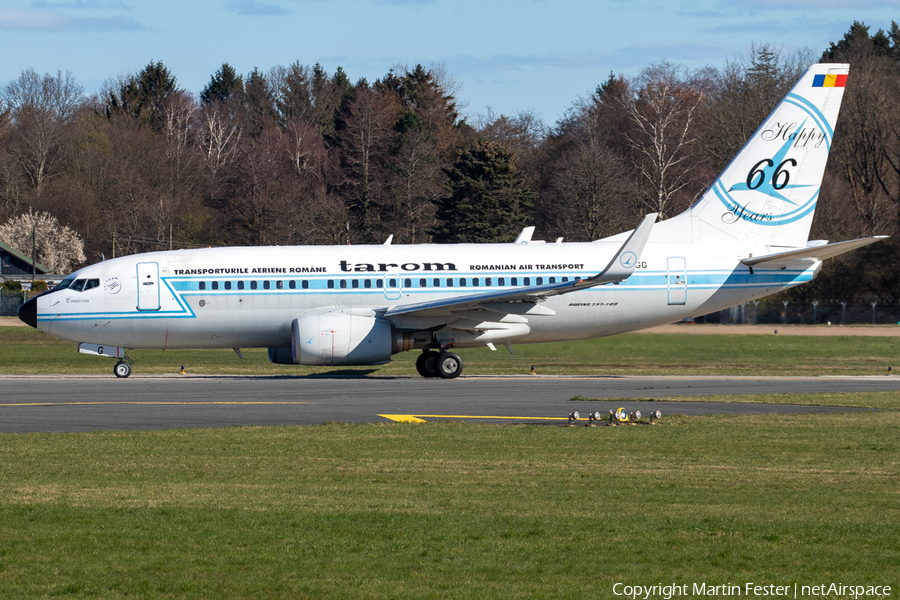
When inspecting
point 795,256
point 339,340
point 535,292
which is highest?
point 795,256

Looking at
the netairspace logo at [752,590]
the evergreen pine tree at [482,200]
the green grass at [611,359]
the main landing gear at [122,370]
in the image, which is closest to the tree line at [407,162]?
the evergreen pine tree at [482,200]

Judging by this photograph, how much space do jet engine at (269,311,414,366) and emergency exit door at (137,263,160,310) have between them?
14.1 ft

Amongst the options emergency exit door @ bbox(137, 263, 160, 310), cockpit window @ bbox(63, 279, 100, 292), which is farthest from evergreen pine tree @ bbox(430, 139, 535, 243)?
cockpit window @ bbox(63, 279, 100, 292)

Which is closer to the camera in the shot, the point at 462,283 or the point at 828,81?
the point at 462,283

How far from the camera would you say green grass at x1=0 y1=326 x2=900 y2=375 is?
108 feet

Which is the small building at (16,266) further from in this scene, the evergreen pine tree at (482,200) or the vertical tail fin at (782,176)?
the vertical tail fin at (782,176)

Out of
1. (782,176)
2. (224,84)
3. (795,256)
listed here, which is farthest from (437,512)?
(224,84)

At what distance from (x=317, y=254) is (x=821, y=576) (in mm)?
24012

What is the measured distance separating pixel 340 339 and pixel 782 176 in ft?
47.9

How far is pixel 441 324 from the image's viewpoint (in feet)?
98.6

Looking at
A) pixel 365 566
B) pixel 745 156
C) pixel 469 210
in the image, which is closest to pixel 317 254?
pixel 745 156

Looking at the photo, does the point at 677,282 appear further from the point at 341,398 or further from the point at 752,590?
the point at 752,590

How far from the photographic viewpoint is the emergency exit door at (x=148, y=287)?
30.3 meters

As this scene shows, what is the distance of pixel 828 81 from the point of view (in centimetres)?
3209
